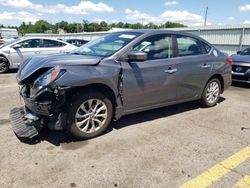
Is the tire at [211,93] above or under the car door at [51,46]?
under

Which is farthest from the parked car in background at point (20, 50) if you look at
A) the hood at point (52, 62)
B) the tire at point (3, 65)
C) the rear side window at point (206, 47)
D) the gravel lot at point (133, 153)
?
the rear side window at point (206, 47)

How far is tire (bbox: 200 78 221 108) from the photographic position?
590 centimetres

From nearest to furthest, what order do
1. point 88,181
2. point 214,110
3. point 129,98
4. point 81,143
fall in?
1. point 88,181
2. point 81,143
3. point 129,98
4. point 214,110

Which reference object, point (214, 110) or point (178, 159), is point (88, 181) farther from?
point (214, 110)

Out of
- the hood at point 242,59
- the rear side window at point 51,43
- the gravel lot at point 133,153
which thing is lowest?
the gravel lot at point 133,153

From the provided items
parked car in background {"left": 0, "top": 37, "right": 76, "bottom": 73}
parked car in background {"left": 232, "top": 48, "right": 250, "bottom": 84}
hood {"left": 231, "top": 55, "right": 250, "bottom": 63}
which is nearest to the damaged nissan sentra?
parked car in background {"left": 232, "top": 48, "right": 250, "bottom": 84}

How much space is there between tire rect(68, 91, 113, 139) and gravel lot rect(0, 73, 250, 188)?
15cm

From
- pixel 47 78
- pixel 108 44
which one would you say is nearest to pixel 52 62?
pixel 47 78

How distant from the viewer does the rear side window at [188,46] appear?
522cm

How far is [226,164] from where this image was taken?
3477mm

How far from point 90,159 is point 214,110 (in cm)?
343

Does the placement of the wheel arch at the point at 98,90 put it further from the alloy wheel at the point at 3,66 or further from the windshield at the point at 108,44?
the alloy wheel at the point at 3,66

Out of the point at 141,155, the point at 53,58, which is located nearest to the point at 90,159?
the point at 141,155

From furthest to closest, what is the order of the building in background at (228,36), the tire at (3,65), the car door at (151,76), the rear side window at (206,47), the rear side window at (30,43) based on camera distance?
the building in background at (228,36), the rear side window at (30,43), the tire at (3,65), the rear side window at (206,47), the car door at (151,76)
